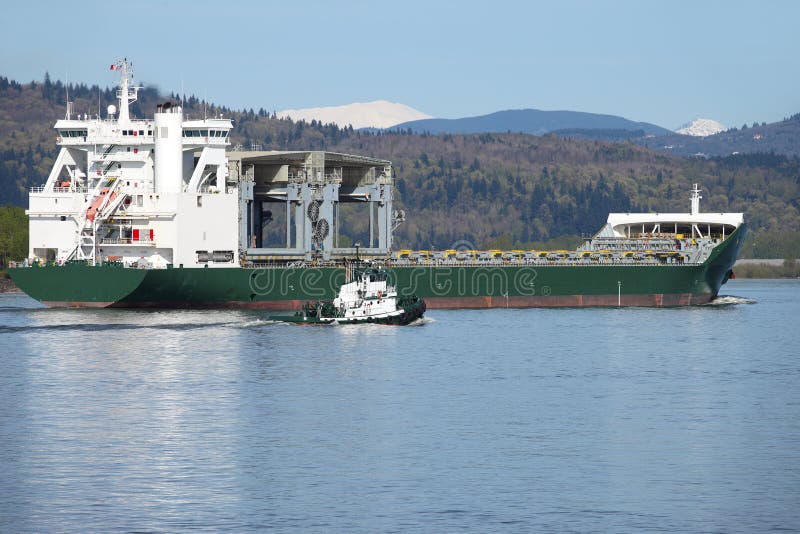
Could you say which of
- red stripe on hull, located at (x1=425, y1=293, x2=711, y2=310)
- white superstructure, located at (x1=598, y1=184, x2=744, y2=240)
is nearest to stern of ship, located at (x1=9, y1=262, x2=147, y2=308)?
red stripe on hull, located at (x1=425, y1=293, x2=711, y2=310)

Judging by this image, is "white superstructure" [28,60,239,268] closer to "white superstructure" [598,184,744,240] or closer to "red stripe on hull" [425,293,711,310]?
"red stripe on hull" [425,293,711,310]

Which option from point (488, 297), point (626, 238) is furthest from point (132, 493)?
point (626, 238)

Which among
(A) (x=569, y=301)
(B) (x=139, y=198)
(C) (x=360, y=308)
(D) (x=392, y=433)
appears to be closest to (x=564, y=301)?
(A) (x=569, y=301)

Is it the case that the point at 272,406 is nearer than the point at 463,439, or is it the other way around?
the point at 463,439

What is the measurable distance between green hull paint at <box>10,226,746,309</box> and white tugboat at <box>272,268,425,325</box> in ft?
32.8

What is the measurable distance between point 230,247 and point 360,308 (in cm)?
1521

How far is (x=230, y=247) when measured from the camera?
78875mm

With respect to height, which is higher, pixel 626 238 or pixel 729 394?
pixel 626 238

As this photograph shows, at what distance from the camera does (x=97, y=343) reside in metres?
57.2

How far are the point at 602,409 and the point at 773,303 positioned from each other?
236 ft

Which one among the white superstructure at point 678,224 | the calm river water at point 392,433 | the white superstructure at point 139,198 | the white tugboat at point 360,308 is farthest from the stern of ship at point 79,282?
the white superstructure at point 678,224

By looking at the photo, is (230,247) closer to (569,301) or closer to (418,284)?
(418,284)

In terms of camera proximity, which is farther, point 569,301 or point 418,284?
point 569,301

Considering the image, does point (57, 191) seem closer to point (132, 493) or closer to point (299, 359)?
point (299, 359)
